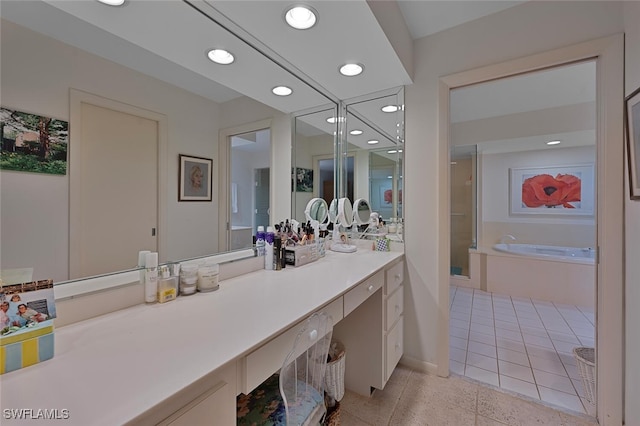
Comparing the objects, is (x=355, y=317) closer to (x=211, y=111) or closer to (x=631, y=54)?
(x=211, y=111)

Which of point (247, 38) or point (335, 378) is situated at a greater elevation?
point (247, 38)

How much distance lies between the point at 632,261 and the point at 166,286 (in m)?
2.17

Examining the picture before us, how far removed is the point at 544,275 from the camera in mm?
3320

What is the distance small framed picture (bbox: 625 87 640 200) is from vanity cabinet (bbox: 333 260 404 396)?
4.09ft

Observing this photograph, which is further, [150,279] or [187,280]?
[187,280]

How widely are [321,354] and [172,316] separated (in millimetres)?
596

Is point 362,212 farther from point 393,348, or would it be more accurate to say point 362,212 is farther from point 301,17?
point 301,17

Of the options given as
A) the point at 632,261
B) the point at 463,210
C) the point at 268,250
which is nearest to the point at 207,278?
the point at 268,250

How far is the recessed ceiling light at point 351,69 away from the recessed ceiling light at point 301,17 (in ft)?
1.44

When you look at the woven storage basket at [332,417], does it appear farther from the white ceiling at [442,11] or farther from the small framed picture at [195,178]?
the white ceiling at [442,11]

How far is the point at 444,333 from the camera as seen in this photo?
1.87 m

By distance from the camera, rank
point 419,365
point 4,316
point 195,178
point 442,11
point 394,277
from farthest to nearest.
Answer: point 419,365 → point 394,277 → point 442,11 → point 195,178 → point 4,316

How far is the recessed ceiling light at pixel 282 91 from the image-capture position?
1764mm

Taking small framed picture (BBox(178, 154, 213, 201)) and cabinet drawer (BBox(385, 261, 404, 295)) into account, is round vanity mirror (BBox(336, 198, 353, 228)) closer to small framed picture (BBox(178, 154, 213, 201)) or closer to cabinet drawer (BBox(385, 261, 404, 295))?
cabinet drawer (BBox(385, 261, 404, 295))
